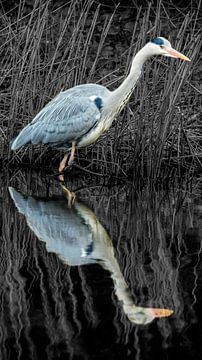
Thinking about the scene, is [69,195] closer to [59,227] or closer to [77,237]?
[59,227]

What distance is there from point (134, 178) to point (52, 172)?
Result: 0.89 m

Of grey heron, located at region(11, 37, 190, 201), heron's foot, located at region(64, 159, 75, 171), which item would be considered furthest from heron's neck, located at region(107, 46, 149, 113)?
heron's foot, located at region(64, 159, 75, 171)

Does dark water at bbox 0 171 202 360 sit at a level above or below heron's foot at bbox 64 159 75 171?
below

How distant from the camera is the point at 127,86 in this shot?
7.70m

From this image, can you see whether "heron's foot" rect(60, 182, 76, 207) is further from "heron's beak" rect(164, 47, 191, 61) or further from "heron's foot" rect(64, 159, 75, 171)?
"heron's beak" rect(164, 47, 191, 61)

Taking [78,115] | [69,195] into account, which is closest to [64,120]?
[78,115]

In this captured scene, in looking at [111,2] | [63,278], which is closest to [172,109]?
[63,278]

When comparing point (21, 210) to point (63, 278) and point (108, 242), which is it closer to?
point (108, 242)

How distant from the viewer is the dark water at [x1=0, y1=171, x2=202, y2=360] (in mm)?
4027

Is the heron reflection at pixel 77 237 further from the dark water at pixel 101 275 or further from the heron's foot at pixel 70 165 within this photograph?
the heron's foot at pixel 70 165

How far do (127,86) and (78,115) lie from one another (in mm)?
516

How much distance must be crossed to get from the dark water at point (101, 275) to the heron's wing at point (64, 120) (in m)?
0.55

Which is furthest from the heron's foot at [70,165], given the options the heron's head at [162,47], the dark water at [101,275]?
the heron's head at [162,47]

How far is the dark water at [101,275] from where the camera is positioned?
403 centimetres
